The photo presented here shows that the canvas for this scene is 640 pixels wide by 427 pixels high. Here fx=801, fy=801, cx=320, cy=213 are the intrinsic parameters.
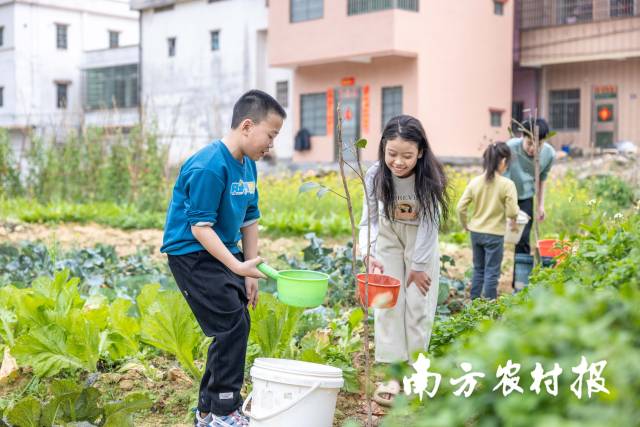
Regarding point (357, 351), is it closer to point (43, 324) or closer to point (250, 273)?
point (250, 273)

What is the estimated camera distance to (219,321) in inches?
135

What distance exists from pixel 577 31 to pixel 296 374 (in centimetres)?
2080

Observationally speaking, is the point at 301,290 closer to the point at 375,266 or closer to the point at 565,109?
the point at 375,266

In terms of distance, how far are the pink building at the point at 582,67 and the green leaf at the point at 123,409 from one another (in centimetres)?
2011

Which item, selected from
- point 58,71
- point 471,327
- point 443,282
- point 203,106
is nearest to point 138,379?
point 471,327

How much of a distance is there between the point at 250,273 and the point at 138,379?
1.32 meters

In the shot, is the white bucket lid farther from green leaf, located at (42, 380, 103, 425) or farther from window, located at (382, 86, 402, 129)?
window, located at (382, 86, 402, 129)

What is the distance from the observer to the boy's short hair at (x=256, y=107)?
11.2ft

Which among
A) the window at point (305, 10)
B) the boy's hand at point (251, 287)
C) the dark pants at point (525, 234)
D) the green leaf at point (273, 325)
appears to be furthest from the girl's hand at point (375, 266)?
the window at point (305, 10)

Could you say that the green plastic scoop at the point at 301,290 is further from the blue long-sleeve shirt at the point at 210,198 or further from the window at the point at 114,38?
the window at the point at 114,38

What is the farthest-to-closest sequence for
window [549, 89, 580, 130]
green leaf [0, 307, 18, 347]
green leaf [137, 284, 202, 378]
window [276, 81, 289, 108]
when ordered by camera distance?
1. window [276, 81, 289, 108]
2. window [549, 89, 580, 130]
3. green leaf [0, 307, 18, 347]
4. green leaf [137, 284, 202, 378]

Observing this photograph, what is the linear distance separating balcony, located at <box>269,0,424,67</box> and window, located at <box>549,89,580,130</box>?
5221mm

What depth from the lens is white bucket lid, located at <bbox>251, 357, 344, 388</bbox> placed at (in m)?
3.11

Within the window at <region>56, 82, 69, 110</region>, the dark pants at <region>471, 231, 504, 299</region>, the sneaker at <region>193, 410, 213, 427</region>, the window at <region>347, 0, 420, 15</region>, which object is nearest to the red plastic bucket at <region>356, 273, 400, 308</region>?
the sneaker at <region>193, 410, 213, 427</region>
